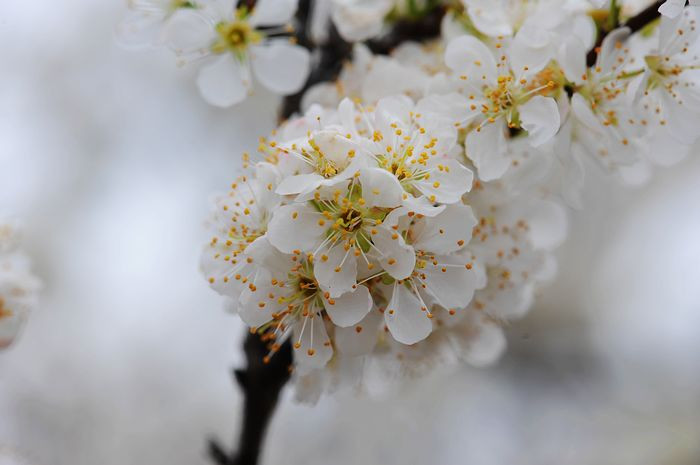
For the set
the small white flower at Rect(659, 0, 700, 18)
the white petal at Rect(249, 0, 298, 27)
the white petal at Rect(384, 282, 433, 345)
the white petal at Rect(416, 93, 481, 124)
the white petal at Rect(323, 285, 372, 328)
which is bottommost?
the white petal at Rect(384, 282, 433, 345)

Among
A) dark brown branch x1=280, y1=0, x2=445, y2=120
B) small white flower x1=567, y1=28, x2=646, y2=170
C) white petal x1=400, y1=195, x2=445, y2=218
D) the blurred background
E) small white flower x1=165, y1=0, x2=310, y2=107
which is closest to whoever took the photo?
white petal x1=400, y1=195, x2=445, y2=218

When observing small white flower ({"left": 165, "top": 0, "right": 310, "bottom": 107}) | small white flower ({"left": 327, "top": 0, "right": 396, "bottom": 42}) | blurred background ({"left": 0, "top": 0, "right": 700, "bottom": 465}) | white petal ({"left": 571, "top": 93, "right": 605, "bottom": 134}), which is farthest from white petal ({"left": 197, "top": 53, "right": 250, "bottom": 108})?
blurred background ({"left": 0, "top": 0, "right": 700, "bottom": 465})

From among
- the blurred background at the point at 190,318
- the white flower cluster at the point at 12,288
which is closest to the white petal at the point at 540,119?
the white flower cluster at the point at 12,288

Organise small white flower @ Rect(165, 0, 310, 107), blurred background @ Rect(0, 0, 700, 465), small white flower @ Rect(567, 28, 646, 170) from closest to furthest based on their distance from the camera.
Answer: small white flower @ Rect(567, 28, 646, 170)
small white flower @ Rect(165, 0, 310, 107)
blurred background @ Rect(0, 0, 700, 465)

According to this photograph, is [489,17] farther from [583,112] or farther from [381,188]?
[381,188]

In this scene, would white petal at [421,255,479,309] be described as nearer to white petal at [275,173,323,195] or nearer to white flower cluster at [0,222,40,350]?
white petal at [275,173,323,195]

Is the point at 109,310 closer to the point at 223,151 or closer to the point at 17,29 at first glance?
the point at 223,151

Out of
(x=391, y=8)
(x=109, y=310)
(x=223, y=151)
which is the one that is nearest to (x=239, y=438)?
(x=391, y=8)
